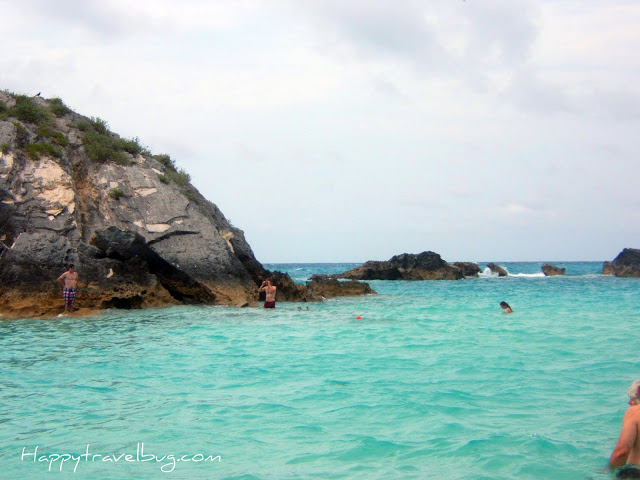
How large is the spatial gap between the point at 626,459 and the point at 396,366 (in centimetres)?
634

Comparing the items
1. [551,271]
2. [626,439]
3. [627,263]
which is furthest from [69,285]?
[551,271]

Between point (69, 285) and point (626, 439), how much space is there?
18.6 m

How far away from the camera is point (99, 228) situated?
25.2 m

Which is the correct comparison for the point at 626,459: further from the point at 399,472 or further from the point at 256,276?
the point at 256,276

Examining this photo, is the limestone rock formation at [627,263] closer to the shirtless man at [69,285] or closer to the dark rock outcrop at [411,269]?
the dark rock outcrop at [411,269]

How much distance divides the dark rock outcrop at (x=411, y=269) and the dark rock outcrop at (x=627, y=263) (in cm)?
1700

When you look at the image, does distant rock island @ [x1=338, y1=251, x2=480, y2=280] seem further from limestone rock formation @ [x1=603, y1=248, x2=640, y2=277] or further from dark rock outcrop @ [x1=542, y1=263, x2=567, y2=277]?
limestone rock formation @ [x1=603, y1=248, x2=640, y2=277]

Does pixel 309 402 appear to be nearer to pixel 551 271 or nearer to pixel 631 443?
pixel 631 443

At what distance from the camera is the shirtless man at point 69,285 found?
67.2 feet

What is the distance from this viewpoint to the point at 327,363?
12.7 m

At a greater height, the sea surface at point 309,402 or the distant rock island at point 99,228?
the distant rock island at point 99,228

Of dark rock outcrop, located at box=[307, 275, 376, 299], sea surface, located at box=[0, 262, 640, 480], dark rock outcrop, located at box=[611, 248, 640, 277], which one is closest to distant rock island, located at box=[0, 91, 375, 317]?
dark rock outcrop, located at box=[307, 275, 376, 299]

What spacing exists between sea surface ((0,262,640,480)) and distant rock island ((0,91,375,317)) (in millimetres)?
3570

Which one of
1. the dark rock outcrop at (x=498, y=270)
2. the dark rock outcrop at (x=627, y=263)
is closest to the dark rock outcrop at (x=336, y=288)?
the dark rock outcrop at (x=627, y=263)
